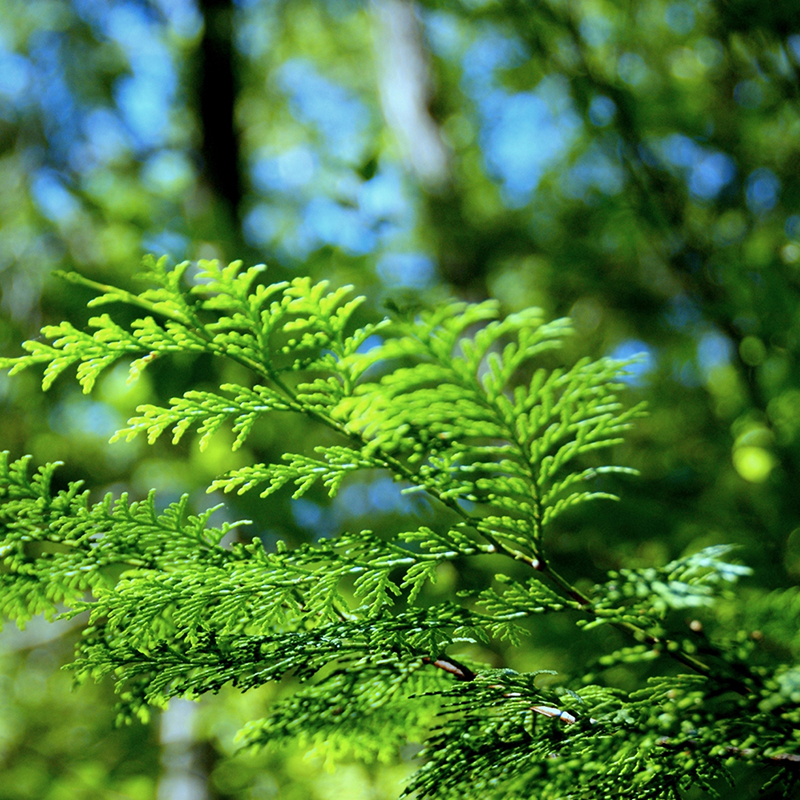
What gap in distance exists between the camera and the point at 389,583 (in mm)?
778

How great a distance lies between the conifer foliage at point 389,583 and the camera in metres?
0.61

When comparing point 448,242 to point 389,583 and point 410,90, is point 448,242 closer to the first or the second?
point 410,90

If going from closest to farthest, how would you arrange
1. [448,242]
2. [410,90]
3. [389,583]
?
[389,583] → [448,242] → [410,90]

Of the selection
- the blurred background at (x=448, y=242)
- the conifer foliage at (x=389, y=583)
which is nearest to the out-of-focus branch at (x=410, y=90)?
the blurred background at (x=448, y=242)

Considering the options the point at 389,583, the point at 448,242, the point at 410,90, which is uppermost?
the point at 410,90

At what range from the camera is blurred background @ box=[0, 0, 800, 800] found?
6.20 feet

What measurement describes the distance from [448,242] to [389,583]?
2.66 metres

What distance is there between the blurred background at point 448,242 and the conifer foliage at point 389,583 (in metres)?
0.14

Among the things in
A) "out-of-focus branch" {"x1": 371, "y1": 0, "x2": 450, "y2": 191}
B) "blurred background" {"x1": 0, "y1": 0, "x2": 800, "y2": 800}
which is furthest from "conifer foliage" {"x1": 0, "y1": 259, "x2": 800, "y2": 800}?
"out-of-focus branch" {"x1": 371, "y1": 0, "x2": 450, "y2": 191}

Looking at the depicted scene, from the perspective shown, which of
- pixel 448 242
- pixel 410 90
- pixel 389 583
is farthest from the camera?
pixel 410 90

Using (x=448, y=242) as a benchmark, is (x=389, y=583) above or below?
below

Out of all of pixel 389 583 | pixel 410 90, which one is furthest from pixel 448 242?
pixel 389 583

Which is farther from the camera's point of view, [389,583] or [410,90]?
[410,90]

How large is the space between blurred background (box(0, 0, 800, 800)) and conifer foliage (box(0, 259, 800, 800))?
14cm
